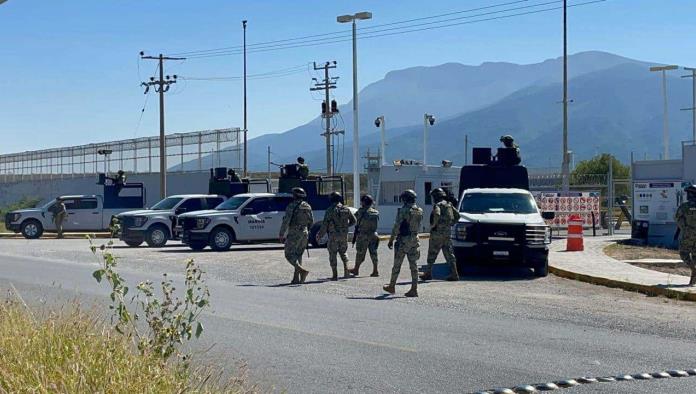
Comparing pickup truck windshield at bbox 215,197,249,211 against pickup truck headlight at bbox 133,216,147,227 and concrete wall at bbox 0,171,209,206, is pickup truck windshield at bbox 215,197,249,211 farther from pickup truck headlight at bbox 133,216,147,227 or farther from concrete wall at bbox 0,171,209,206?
concrete wall at bbox 0,171,209,206

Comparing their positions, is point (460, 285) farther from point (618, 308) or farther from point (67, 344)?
point (67, 344)

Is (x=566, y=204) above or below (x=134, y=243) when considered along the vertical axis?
above

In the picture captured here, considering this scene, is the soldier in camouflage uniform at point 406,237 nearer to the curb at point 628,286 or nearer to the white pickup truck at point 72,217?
the curb at point 628,286

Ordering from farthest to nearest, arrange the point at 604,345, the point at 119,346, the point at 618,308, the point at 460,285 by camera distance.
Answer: the point at 460,285 → the point at 618,308 → the point at 604,345 → the point at 119,346

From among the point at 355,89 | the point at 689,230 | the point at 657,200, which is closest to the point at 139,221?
the point at 355,89

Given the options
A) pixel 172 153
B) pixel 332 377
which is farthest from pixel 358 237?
pixel 172 153

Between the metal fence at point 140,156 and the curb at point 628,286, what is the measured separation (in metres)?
38.3

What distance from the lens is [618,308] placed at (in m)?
14.3

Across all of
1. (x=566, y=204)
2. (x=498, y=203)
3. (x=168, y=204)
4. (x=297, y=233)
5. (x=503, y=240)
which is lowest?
(x=503, y=240)

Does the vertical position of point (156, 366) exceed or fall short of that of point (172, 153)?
it falls short

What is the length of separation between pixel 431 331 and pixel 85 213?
2932 centimetres

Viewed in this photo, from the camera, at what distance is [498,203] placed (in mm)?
21234

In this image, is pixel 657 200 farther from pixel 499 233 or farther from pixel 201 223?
pixel 201 223

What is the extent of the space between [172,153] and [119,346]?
55.0 m
